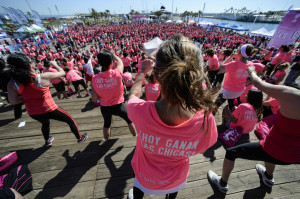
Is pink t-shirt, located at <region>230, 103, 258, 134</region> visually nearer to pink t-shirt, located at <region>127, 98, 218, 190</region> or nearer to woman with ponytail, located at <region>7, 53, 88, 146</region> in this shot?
pink t-shirt, located at <region>127, 98, 218, 190</region>

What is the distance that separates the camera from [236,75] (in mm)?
3072

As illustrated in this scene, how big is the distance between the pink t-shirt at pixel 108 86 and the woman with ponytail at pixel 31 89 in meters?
0.63

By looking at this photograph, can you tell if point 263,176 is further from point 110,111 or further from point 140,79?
point 110,111

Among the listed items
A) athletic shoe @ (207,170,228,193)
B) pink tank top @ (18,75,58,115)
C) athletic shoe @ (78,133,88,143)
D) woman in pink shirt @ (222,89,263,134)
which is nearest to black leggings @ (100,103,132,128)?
athletic shoe @ (78,133,88,143)

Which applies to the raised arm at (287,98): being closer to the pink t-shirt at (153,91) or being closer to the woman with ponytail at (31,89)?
the pink t-shirt at (153,91)

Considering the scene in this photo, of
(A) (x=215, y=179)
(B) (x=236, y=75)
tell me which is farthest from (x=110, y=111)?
(B) (x=236, y=75)

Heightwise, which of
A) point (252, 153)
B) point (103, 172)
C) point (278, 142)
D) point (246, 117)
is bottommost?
point (103, 172)

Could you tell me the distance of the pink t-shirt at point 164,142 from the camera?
88 cm

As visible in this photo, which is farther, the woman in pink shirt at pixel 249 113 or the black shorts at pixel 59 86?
the black shorts at pixel 59 86

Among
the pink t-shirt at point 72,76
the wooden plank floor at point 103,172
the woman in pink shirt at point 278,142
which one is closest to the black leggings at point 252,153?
the woman in pink shirt at point 278,142

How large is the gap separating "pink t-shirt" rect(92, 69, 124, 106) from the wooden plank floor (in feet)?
2.62

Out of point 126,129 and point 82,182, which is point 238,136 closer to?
point 126,129

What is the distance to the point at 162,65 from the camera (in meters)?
0.84

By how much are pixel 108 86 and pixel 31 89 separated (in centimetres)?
117
